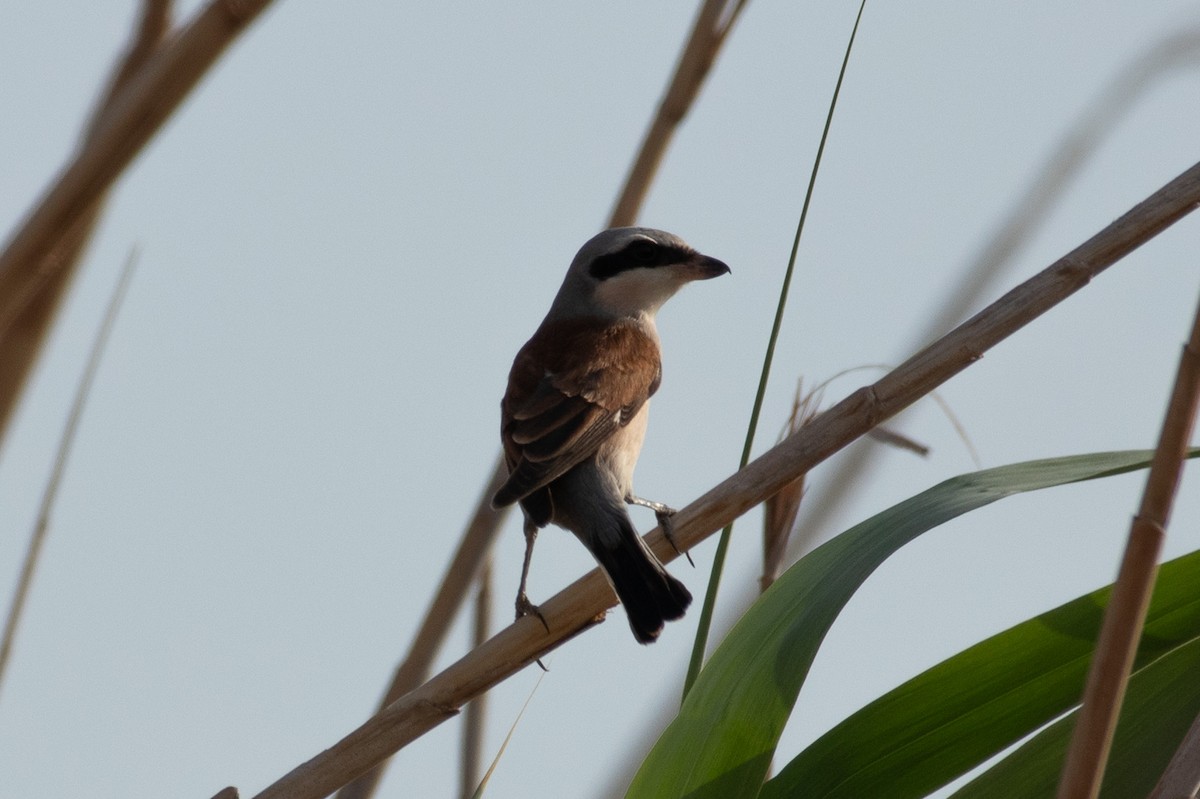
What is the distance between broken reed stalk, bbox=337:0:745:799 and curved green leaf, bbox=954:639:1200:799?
1.15 meters

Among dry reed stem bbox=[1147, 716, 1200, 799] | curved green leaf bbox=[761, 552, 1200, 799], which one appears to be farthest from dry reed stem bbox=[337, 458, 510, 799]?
dry reed stem bbox=[1147, 716, 1200, 799]

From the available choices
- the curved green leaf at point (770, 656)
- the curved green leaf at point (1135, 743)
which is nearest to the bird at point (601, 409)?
the curved green leaf at point (770, 656)

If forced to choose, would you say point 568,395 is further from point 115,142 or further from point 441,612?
point 115,142

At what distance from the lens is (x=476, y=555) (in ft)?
8.08

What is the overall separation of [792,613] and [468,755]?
114 centimetres

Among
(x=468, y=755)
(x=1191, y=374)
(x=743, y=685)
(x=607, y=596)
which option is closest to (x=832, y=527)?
(x=607, y=596)

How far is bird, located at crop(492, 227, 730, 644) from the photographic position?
2.29m

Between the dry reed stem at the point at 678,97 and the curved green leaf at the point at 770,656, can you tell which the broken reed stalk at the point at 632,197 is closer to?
the dry reed stem at the point at 678,97

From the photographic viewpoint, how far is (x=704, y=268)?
3.50 meters

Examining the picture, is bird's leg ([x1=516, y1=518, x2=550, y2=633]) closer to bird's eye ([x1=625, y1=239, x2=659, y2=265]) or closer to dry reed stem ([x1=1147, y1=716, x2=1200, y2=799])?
bird's eye ([x1=625, y1=239, x2=659, y2=265])

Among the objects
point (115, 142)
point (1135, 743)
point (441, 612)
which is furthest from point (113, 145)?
point (1135, 743)

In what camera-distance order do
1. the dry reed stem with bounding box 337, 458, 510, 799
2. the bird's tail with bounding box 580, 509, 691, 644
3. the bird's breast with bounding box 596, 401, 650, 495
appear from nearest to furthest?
the bird's tail with bounding box 580, 509, 691, 644 → the dry reed stem with bounding box 337, 458, 510, 799 → the bird's breast with bounding box 596, 401, 650, 495

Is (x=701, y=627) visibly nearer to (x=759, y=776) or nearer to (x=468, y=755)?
(x=759, y=776)

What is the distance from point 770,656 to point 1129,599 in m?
0.45
